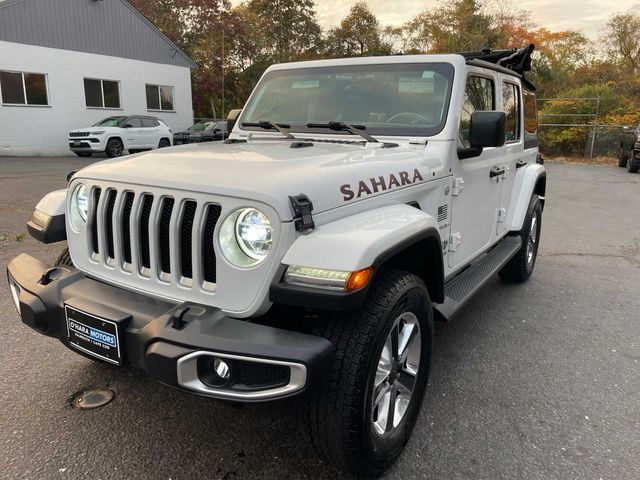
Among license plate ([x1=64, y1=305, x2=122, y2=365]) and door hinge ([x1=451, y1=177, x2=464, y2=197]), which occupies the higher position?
door hinge ([x1=451, y1=177, x2=464, y2=197])

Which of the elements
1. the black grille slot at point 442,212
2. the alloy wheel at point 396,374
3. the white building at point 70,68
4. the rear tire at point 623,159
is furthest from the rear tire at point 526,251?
the white building at point 70,68

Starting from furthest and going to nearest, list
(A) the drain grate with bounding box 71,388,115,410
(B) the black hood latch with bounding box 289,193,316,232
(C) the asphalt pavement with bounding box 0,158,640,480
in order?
(A) the drain grate with bounding box 71,388,115,410 → (C) the asphalt pavement with bounding box 0,158,640,480 → (B) the black hood latch with bounding box 289,193,316,232

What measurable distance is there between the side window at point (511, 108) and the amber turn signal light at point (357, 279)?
2.95 m

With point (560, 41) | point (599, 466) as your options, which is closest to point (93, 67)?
point (599, 466)

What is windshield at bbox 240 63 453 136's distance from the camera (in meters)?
3.27

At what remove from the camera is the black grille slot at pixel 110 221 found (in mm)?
2396

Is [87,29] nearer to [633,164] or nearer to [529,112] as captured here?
[633,164]

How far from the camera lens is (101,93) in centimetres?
2172

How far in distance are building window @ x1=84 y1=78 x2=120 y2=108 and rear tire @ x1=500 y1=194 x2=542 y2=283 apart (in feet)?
67.0

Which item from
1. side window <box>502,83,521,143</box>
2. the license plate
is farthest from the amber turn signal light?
side window <box>502,83,521,143</box>

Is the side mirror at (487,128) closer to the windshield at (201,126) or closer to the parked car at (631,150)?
the parked car at (631,150)

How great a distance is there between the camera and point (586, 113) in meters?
21.2

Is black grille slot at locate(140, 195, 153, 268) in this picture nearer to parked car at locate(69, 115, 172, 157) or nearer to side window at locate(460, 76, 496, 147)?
side window at locate(460, 76, 496, 147)

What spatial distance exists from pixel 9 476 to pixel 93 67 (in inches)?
862
